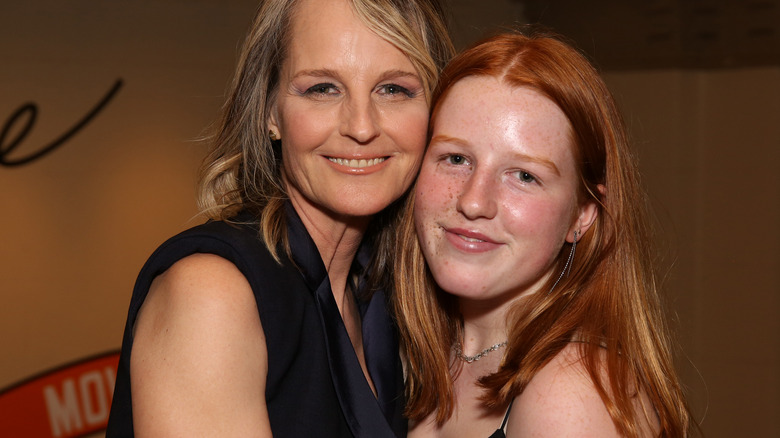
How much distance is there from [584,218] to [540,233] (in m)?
0.16

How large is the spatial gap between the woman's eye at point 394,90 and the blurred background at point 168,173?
2.76 meters

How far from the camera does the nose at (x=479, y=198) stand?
1574 millimetres

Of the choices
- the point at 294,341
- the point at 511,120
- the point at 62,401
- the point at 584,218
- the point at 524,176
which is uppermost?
the point at 511,120

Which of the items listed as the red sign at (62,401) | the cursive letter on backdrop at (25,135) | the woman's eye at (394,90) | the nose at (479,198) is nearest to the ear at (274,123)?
the woman's eye at (394,90)

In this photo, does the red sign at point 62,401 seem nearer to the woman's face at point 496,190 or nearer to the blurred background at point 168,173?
the blurred background at point 168,173

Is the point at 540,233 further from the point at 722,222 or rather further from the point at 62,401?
the point at 62,401

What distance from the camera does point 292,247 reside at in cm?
163

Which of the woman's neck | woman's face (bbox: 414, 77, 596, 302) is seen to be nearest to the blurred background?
the woman's neck

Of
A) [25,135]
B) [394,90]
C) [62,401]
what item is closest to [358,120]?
[394,90]

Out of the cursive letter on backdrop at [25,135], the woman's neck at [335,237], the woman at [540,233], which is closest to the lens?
the woman at [540,233]

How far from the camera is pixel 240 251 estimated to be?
4.61ft

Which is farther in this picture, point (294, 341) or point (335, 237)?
point (335, 237)

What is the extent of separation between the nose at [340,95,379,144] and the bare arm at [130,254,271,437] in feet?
1.44

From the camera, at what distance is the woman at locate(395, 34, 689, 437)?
1567 millimetres
